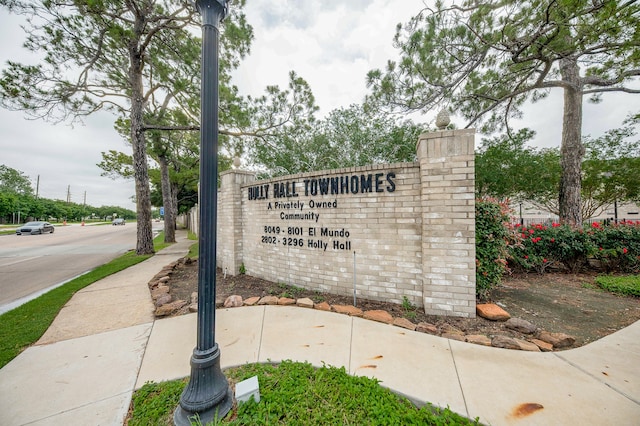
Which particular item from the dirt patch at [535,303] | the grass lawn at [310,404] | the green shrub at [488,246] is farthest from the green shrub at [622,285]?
the grass lawn at [310,404]

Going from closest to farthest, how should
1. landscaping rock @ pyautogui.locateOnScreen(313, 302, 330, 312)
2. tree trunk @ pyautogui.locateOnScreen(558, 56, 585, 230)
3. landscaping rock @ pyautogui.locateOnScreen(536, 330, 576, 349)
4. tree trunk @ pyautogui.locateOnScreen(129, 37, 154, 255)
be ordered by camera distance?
landscaping rock @ pyautogui.locateOnScreen(536, 330, 576, 349) < landscaping rock @ pyautogui.locateOnScreen(313, 302, 330, 312) < tree trunk @ pyautogui.locateOnScreen(558, 56, 585, 230) < tree trunk @ pyautogui.locateOnScreen(129, 37, 154, 255)

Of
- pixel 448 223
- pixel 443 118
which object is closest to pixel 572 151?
pixel 443 118

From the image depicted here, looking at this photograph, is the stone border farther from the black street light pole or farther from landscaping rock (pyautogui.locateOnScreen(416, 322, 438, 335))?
the black street light pole

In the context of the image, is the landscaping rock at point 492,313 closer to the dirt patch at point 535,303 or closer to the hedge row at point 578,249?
the dirt patch at point 535,303

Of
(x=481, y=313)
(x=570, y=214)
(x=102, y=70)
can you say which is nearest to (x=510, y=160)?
(x=570, y=214)

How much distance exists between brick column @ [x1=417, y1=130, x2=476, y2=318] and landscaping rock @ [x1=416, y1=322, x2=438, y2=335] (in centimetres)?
41

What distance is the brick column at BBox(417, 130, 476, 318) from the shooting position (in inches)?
126

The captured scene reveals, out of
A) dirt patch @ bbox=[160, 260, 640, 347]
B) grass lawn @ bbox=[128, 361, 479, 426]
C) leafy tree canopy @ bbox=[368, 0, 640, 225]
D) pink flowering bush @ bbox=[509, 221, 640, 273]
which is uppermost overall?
leafy tree canopy @ bbox=[368, 0, 640, 225]

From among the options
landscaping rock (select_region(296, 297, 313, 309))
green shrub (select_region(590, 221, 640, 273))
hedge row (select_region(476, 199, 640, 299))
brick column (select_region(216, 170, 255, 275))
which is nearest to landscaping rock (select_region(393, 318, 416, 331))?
landscaping rock (select_region(296, 297, 313, 309))

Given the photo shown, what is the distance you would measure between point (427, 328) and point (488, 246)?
5.88ft

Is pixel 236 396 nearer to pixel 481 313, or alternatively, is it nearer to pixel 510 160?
pixel 481 313

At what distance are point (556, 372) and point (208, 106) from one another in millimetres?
3888

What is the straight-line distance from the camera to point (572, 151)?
7434 millimetres

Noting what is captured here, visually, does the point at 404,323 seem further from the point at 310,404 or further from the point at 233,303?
the point at 233,303
